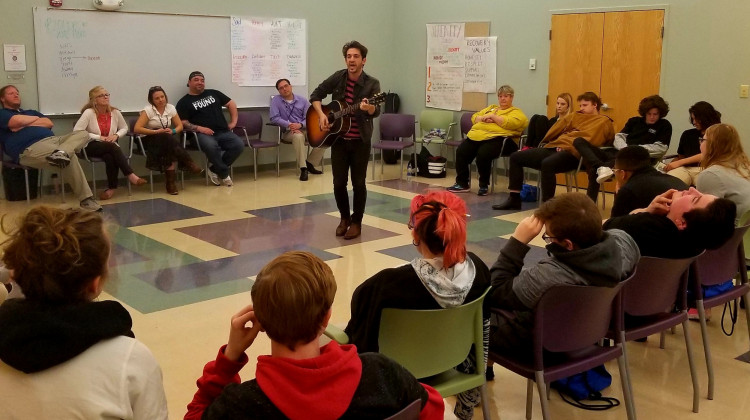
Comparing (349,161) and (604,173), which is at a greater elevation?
(349,161)

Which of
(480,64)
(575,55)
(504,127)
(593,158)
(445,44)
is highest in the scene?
(445,44)

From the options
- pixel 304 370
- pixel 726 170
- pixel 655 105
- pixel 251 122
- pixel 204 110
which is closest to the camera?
pixel 304 370

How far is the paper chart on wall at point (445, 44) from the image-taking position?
9845 mm

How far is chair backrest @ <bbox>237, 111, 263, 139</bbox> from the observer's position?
927 centimetres

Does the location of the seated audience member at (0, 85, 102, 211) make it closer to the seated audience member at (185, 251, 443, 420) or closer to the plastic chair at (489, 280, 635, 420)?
the plastic chair at (489, 280, 635, 420)

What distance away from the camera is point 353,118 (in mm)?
5988

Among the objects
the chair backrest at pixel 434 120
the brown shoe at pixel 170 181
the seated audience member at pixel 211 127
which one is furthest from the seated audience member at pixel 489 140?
the brown shoe at pixel 170 181

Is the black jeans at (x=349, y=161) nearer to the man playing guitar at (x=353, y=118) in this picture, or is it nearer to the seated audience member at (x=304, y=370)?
the man playing guitar at (x=353, y=118)

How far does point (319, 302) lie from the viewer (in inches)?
64.2

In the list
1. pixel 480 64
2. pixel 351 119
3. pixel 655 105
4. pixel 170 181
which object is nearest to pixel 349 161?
pixel 351 119

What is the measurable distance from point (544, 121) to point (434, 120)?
6.20 ft

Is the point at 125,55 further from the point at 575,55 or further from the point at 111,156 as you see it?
the point at 575,55

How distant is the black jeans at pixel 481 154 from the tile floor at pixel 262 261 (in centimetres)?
25

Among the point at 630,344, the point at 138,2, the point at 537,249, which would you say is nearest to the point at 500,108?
the point at 537,249
